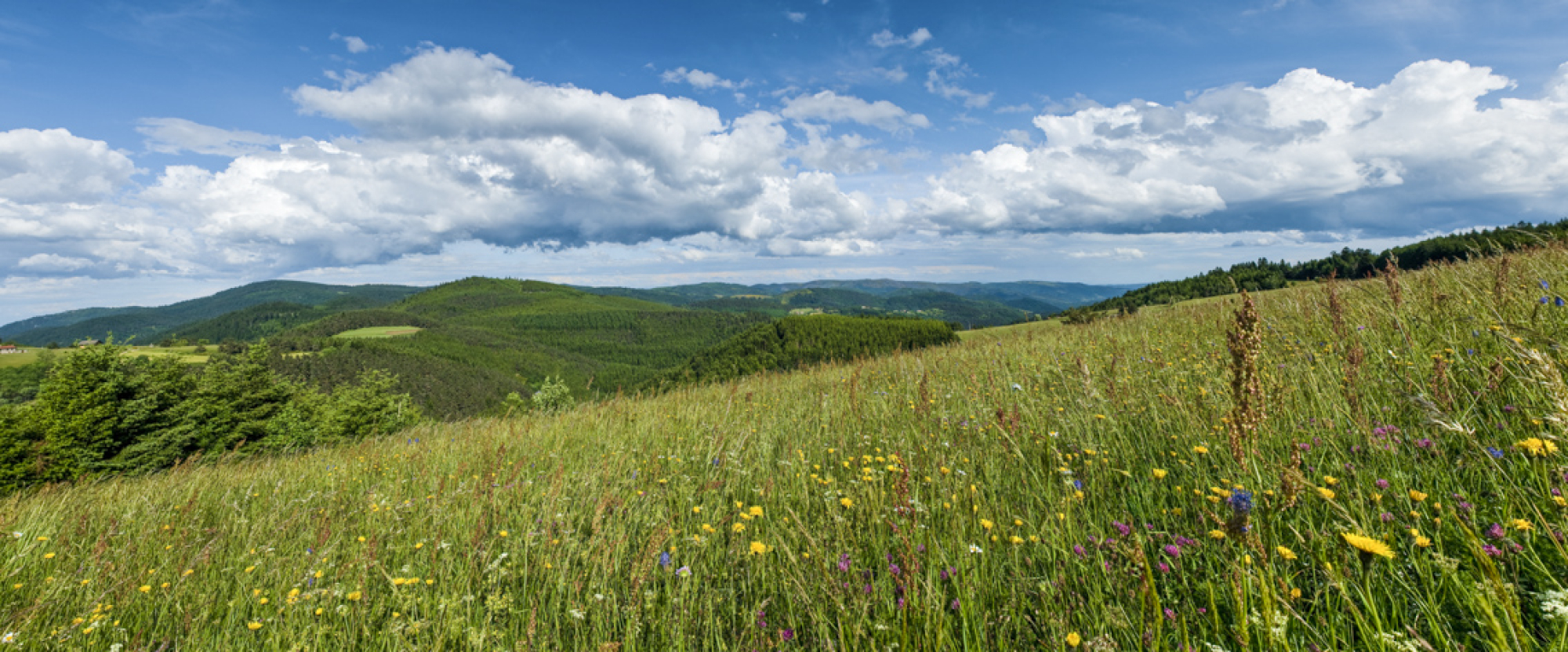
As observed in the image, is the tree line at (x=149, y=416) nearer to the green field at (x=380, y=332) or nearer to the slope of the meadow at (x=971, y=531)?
the slope of the meadow at (x=971, y=531)

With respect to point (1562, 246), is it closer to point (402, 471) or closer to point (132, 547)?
point (402, 471)

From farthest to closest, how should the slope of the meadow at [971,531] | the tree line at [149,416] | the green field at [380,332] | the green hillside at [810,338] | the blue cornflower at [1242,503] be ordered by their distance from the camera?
the green field at [380,332] → the green hillside at [810,338] → the tree line at [149,416] → the slope of the meadow at [971,531] → the blue cornflower at [1242,503]

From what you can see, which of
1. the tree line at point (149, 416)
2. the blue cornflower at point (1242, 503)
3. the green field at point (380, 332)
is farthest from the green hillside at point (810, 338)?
the green field at point (380, 332)

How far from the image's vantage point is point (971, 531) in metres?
2.75

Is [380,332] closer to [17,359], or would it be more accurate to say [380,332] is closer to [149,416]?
[17,359]

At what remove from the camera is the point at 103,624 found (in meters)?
2.66

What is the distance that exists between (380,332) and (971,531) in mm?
221979

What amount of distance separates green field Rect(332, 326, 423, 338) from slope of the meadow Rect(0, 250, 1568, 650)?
19856cm

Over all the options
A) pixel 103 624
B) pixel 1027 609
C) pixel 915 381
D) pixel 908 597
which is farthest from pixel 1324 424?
pixel 103 624

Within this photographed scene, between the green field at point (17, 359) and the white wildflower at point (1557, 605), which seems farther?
the green field at point (17, 359)

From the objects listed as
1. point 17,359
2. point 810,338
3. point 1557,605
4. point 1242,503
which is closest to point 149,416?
point 1242,503

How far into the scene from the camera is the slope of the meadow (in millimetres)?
1710

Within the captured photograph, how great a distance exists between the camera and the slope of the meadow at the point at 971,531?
171 centimetres

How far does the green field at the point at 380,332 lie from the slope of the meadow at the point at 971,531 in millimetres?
198559
